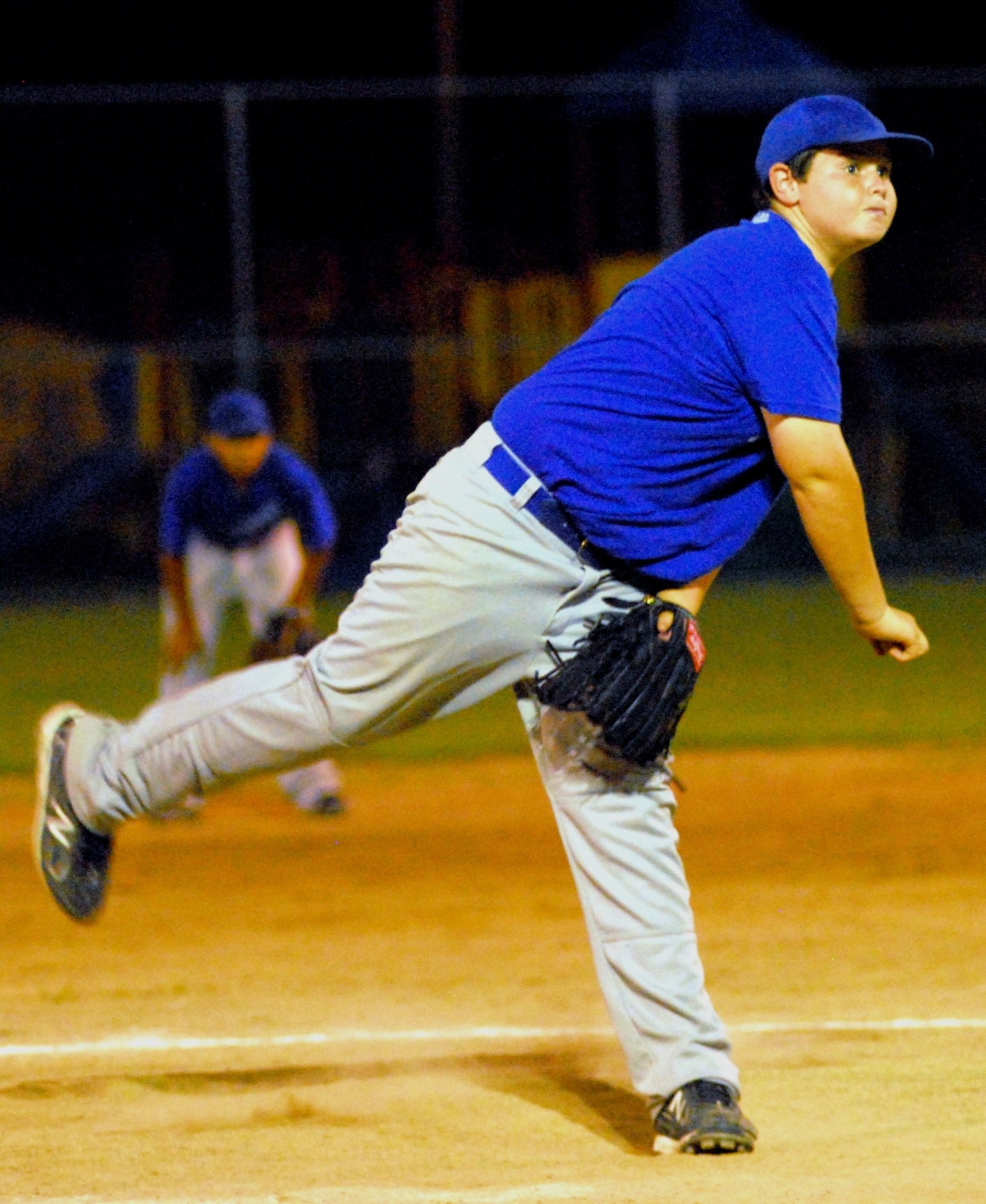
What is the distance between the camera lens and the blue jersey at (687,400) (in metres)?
3.44

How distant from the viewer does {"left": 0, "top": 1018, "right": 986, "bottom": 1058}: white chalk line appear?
4578 mm

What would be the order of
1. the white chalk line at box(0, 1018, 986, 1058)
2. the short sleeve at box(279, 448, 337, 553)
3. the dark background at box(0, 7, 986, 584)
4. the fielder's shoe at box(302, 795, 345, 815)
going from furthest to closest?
the dark background at box(0, 7, 986, 584) → the short sleeve at box(279, 448, 337, 553) → the fielder's shoe at box(302, 795, 345, 815) → the white chalk line at box(0, 1018, 986, 1058)

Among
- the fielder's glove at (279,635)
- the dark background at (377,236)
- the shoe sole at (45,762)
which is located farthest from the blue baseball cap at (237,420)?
the dark background at (377,236)

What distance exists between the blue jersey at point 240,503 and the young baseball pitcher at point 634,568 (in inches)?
183

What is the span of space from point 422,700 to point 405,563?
0.27m

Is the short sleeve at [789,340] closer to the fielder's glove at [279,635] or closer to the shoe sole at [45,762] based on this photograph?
the shoe sole at [45,762]

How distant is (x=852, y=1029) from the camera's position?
4602mm

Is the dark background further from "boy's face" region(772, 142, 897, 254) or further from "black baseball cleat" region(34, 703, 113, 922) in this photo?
"boy's face" region(772, 142, 897, 254)

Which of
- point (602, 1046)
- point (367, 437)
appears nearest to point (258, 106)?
point (367, 437)

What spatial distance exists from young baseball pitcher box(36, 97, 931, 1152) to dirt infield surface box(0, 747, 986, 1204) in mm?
369

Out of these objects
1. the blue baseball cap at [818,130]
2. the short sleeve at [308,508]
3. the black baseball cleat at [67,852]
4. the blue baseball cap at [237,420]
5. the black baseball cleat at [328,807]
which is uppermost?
the blue baseball cap at [818,130]


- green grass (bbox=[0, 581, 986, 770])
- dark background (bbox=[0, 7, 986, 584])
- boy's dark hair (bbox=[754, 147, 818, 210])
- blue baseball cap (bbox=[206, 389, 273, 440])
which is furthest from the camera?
dark background (bbox=[0, 7, 986, 584])

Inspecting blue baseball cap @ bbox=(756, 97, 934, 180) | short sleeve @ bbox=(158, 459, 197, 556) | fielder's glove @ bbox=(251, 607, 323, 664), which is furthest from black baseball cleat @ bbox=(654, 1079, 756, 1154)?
short sleeve @ bbox=(158, 459, 197, 556)

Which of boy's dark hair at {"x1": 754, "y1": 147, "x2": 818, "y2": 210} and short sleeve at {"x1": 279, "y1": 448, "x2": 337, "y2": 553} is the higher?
boy's dark hair at {"x1": 754, "y1": 147, "x2": 818, "y2": 210}
